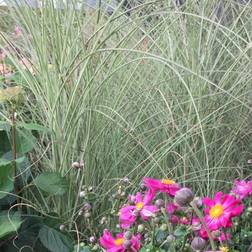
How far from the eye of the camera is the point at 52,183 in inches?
54.4

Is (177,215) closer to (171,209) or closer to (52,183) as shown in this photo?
(171,209)

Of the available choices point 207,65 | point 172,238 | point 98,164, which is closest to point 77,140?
point 98,164

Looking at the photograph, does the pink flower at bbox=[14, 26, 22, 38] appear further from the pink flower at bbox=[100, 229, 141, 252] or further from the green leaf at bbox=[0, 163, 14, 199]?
the pink flower at bbox=[100, 229, 141, 252]

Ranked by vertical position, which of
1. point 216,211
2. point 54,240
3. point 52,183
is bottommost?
point 54,240

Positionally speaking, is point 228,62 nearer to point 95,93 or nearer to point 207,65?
point 207,65

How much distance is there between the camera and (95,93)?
4.89 feet

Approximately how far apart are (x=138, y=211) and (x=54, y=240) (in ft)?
1.30

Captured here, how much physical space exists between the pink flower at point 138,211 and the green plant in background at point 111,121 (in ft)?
1.03

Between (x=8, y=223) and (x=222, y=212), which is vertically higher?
(x=222, y=212)

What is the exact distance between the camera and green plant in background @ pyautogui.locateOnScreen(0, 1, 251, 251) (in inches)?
57.1

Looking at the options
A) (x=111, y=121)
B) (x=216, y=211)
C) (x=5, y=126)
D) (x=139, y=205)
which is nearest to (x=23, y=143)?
(x=5, y=126)

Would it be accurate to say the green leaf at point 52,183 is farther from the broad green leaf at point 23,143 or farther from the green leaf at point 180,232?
the green leaf at point 180,232

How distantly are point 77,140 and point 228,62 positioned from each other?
559 millimetres

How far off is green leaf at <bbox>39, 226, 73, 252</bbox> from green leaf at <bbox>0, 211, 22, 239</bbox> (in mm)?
79
